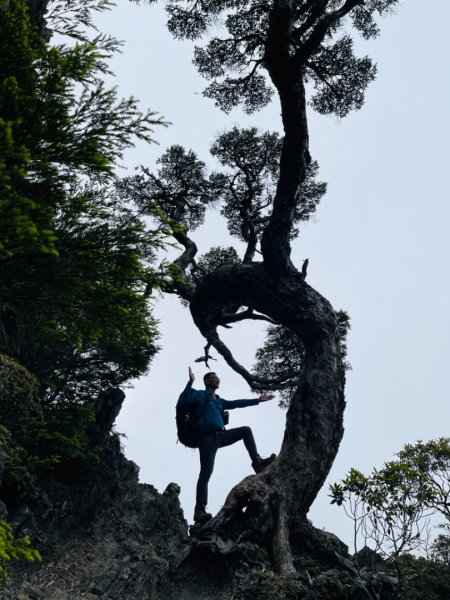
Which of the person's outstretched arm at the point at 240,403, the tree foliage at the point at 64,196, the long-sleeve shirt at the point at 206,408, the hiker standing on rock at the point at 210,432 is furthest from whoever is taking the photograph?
the person's outstretched arm at the point at 240,403

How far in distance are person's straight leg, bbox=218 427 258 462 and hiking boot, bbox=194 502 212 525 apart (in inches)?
47.5

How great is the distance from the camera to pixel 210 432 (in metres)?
9.48

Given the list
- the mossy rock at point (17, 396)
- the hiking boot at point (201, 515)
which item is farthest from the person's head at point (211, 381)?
the mossy rock at point (17, 396)

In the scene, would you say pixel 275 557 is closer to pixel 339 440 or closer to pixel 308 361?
pixel 339 440

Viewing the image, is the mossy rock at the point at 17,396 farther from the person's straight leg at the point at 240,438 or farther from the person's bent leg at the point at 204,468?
the person's straight leg at the point at 240,438

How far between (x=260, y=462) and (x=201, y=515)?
1.99 metres

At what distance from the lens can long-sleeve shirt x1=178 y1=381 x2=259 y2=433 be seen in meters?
9.43

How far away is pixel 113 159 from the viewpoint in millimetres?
7371

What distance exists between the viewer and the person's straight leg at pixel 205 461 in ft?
30.1

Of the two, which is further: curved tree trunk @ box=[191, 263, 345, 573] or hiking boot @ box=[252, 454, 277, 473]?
hiking boot @ box=[252, 454, 277, 473]

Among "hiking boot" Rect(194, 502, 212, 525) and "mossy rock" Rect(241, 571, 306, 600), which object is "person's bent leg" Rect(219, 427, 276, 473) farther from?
"mossy rock" Rect(241, 571, 306, 600)

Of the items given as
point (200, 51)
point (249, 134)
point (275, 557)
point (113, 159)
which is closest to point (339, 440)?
point (275, 557)

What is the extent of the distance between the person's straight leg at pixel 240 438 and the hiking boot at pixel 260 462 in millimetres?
74

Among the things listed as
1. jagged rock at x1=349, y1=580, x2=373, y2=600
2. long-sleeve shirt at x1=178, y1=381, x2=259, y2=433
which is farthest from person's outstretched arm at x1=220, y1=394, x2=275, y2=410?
jagged rock at x1=349, y1=580, x2=373, y2=600
